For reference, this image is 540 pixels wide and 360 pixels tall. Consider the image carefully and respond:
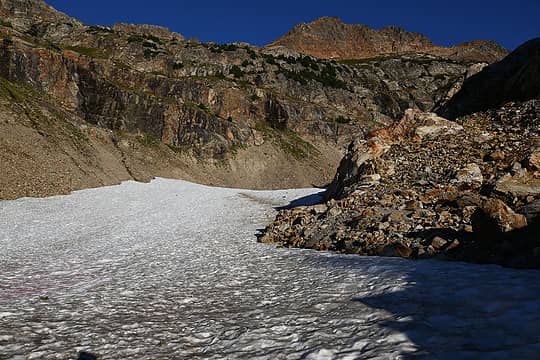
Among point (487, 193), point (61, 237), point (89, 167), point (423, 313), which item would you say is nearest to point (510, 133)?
point (487, 193)

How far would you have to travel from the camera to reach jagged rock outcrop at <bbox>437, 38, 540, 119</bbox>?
848 inches

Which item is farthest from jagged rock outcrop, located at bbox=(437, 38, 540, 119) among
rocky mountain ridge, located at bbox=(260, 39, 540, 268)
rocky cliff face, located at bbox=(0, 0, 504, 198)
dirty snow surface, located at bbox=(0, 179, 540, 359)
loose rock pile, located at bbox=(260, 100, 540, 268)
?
rocky cliff face, located at bbox=(0, 0, 504, 198)

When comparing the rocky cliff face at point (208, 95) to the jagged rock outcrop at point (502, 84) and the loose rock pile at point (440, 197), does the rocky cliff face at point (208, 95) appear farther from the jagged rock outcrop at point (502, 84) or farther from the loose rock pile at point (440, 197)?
the loose rock pile at point (440, 197)

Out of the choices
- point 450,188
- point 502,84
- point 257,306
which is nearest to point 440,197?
point 450,188

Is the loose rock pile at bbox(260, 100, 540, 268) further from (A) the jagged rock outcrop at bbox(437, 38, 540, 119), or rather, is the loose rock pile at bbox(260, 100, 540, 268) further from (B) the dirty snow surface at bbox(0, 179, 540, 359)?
(A) the jagged rock outcrop at bbox(437, 38, 540, 119)

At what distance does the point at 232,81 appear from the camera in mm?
108938

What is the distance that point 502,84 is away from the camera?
25109 mm

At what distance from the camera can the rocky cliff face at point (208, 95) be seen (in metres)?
76.6

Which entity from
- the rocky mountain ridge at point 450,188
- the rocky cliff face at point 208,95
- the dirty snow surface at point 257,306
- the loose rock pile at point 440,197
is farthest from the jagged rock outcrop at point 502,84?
the rocky cliff face at point 208,95

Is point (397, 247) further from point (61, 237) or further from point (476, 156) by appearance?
point (61, 237)

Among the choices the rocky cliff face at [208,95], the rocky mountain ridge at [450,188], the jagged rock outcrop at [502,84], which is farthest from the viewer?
the rocky cliff face at [208,95]

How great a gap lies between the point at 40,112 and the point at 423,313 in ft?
219

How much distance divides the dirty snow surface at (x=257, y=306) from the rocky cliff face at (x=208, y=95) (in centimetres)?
4153

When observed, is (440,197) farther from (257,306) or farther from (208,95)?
(208,95)
